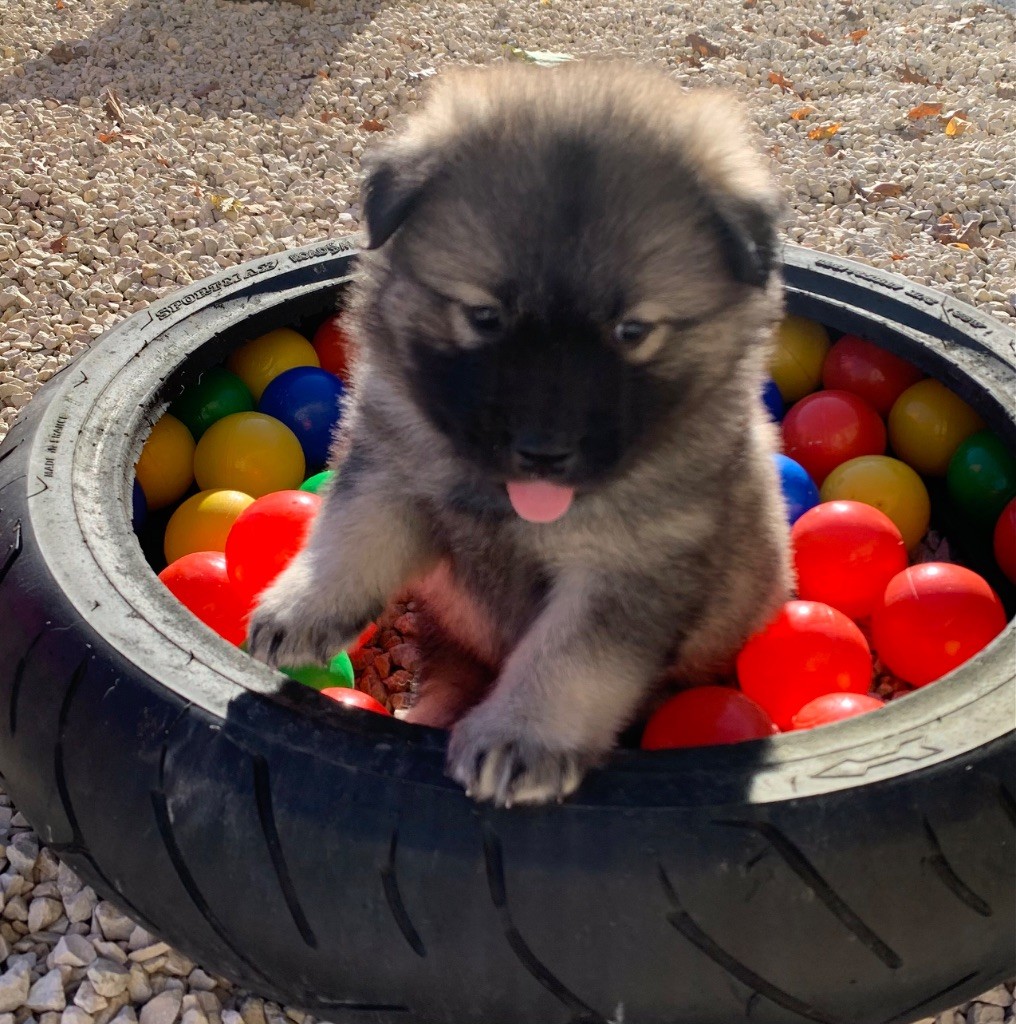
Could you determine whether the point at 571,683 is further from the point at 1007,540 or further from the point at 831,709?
the point at 1007,540

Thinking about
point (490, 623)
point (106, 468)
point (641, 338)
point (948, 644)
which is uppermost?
point (641, 338)

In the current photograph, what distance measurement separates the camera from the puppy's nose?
67.4 inches

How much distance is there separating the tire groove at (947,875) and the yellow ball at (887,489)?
152 centimetres

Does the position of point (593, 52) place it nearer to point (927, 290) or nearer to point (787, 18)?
point (787, 18)

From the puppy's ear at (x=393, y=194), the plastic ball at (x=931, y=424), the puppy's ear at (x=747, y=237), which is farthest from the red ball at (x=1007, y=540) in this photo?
the puppy's ear at (x=393, y=194)

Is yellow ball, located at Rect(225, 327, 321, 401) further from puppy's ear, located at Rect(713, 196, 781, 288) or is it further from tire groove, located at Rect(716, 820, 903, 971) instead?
tire groove, located at Rect(716, 820, 903, 971)

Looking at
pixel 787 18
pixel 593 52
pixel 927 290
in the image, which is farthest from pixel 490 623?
pixel 787 18

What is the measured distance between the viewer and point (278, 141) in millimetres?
5133

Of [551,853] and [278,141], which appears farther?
[278,141]

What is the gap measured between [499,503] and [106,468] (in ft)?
3.13

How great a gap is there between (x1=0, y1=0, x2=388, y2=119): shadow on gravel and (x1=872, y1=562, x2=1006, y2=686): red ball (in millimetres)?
4096

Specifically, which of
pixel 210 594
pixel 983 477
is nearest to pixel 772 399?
pixel 983 477

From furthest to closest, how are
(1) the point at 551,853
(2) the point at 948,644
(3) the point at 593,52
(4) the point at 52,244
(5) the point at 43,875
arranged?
(3) the point at 593,52
(4) the point at 52,244
(2) the point at 948,644
(5) the point at 43,875
(1) the point at 551,853

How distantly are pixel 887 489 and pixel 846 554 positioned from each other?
36 cm
